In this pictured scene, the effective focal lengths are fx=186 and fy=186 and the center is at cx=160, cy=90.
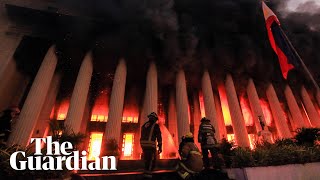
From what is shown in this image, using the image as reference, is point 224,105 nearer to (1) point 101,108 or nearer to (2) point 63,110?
(1) point 101,108

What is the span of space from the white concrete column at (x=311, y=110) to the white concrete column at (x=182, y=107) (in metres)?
14.1

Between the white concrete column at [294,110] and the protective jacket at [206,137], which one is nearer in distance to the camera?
the protective jacket at [206,137]

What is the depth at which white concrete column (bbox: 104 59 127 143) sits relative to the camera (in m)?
12.8

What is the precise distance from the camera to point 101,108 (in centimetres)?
1869

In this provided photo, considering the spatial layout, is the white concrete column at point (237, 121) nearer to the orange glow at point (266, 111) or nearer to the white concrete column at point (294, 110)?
the white concrete column at point (294, 110)

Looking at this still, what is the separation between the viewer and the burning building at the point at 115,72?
46.1ft

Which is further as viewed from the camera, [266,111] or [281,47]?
[266,111]

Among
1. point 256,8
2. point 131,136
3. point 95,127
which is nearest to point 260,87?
point 256,8

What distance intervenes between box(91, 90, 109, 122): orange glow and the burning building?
10cm

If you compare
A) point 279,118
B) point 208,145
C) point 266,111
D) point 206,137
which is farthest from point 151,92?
point 266,111

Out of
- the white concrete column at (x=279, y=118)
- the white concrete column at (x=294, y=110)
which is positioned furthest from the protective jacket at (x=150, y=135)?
the white concrete column at (x=294, y=110)

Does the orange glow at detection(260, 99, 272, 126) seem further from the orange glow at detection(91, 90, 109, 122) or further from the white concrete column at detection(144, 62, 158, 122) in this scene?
the orange glow at detection(91, 90, 109, 122)

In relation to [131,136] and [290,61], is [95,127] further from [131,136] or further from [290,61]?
[290,61]

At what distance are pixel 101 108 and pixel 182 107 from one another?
849 centimetres
